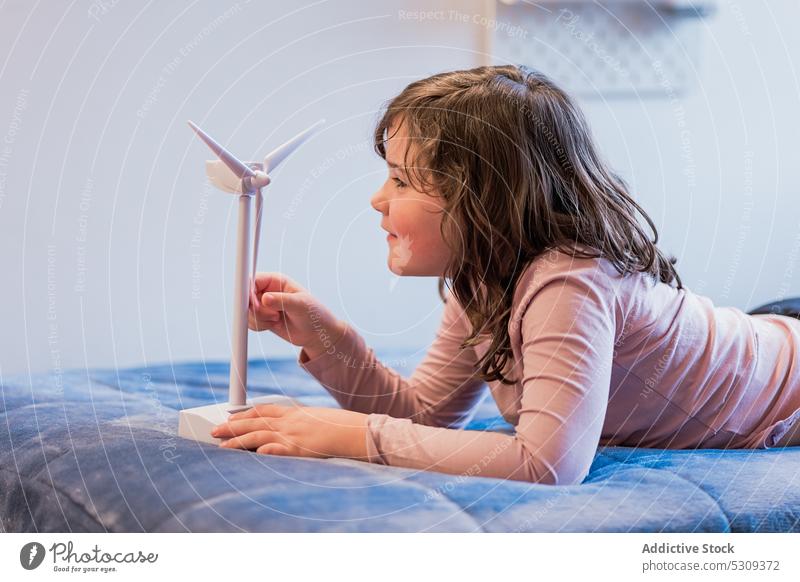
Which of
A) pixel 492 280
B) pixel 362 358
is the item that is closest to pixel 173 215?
pixel 362 358

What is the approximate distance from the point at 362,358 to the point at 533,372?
0.31 m

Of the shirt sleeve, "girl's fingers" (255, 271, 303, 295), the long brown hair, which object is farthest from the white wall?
the shirt sleeve

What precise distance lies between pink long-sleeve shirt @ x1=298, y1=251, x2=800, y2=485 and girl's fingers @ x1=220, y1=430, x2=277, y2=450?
9cm

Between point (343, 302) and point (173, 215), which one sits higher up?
point (173, 215)

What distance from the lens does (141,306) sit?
1.59m

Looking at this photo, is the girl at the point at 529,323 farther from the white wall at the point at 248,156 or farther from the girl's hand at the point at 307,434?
the white wall at the point at 248,156

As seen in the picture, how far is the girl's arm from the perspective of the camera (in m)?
1.01

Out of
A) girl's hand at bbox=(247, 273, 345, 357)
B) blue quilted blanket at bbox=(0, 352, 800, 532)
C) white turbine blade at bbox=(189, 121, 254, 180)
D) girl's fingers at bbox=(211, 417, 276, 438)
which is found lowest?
blue quilted blanket at bbox=(0, 352, 800, 532)

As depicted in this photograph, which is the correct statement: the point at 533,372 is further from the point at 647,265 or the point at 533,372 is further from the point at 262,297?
the point at 262,297

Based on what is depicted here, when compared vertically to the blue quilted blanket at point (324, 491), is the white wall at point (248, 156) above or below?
above

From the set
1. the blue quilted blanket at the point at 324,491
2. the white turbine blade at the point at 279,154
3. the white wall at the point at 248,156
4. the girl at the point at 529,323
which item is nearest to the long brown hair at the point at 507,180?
the girl at the point at 529,323

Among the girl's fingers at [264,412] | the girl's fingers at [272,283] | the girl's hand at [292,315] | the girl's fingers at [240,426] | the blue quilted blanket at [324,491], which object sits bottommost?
the blue quilted blanket at [324,491]

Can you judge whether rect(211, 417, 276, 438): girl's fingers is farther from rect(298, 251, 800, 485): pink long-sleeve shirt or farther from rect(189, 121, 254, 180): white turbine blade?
rect(189, 121, 254, 180): white turbine blade

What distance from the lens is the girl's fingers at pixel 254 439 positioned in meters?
0.78
